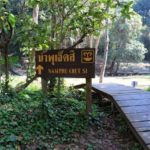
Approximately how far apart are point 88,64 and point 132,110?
1.18 meters

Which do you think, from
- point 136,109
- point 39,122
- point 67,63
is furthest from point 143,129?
point 67,63

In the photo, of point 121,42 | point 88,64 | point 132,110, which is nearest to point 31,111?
point 88,64

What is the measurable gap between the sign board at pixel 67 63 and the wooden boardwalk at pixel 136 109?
96cm

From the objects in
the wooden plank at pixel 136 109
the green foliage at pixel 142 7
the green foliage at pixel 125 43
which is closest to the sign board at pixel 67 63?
the wooden plank at pixel 136 109

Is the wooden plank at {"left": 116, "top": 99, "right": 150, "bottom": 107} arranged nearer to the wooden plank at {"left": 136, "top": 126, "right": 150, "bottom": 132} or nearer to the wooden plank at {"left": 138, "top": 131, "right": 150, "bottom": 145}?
the wooden plank at {"left": 136, "top": 126, "right": 150, "bottom": 132}

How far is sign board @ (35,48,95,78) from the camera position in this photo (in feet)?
18.9

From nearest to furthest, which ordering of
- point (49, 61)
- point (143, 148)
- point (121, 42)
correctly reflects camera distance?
1. point (143, 148)
2. point (49, 61)
3. point (121, 42)

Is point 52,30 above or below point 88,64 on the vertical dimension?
above

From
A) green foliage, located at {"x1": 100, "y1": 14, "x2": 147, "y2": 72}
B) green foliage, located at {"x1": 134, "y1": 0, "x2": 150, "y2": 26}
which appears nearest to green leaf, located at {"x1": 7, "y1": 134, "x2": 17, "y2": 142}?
green foliage, located at {"x1": 100, "y1": 14, "x2": 147, "y2": 72}

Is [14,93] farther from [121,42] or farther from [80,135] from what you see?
[121,42]

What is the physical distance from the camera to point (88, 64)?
5773mm

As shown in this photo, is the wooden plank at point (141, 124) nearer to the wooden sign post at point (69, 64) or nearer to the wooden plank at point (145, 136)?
the wooden plank at point (145, 136)

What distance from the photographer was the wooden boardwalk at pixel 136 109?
494cm

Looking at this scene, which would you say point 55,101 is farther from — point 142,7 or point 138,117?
point 142,7
